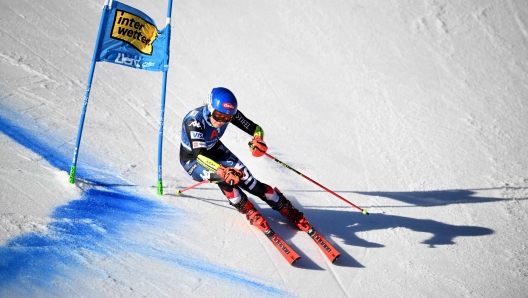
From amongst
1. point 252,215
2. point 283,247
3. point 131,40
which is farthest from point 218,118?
point 283,247

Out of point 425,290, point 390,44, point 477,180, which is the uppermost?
point 390,44

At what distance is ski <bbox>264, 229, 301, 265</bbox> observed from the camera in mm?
6336

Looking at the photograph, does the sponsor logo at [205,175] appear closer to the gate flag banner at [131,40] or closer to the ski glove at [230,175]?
the ski glove at [230,175]

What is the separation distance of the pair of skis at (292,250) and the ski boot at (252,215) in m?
0.08

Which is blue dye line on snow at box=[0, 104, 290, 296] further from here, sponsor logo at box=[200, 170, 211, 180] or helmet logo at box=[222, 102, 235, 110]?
helmet logo at box=[222, 102, 235, 110]

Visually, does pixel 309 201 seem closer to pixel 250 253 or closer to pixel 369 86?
pixel 250 253

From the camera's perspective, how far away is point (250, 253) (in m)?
6.44

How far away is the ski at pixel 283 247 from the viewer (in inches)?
249

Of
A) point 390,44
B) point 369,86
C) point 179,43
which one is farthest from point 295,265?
point 390,44

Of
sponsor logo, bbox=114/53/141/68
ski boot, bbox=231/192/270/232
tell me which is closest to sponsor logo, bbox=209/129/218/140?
ski boot, bbox=231/192/270/232

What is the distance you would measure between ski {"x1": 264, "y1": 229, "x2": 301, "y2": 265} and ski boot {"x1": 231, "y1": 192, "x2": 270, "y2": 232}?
0.09m

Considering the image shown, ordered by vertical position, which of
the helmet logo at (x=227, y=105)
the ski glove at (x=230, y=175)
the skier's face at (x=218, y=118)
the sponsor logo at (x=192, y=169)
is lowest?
the sponsor logo at (x=192, y=169)

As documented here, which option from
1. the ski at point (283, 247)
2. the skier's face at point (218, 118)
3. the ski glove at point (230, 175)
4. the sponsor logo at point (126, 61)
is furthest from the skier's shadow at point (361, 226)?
the sponsor logo at point (126, 61)

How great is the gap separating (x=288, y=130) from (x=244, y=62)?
7.61 feet
